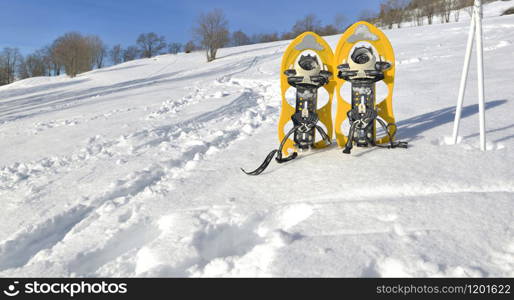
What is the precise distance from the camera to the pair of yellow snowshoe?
3117 mm

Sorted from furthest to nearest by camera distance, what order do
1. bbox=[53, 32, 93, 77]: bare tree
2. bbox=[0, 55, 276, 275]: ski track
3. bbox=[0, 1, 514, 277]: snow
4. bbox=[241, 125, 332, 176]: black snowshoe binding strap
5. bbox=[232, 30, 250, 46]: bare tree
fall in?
bbox=[232, 30, 250, 46]: bare tree → bbox=[53, 32, 93, 77]: bare tree → bbox=[241, 125, 332, 176]: black snowshoe binding strap → bbox=[0, 55, 276, 275]: ski track → bbox=[0, 1, 514, 277]: snow

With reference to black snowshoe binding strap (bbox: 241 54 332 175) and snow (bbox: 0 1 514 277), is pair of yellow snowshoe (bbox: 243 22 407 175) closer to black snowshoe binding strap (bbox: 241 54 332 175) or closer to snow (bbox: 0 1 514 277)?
black snowshoe binding strap (bbox: 241 54 332 175)

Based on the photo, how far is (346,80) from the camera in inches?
125

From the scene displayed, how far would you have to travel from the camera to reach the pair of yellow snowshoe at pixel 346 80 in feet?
10.2

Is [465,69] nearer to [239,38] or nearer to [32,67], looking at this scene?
[239,38]

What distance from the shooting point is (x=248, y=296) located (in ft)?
4.84

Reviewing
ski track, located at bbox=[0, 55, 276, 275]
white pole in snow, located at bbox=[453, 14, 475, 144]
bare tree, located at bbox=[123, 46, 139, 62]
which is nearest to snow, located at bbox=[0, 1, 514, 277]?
ski track, located at bbox=[0, 55, 276, 275]

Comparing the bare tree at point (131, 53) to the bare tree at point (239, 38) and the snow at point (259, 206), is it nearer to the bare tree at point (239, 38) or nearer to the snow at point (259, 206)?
the bare tree at point (239, 38)

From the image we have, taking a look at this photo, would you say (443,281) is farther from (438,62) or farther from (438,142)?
(438,62)

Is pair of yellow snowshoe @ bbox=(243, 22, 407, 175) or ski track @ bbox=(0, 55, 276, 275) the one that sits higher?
pair of yellow snowshoe @ bbox=(243, 22, 407, 175)

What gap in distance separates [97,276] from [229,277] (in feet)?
2.55

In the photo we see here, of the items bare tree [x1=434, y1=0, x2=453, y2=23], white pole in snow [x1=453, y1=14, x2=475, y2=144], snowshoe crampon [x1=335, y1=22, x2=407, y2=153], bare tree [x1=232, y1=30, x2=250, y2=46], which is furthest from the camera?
bare tree [x1=232, y1=30, x2=250, y2=46]

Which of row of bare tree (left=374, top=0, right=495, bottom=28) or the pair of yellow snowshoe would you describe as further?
row of bare tree (left=374, top=0, right=495, bottom=28)

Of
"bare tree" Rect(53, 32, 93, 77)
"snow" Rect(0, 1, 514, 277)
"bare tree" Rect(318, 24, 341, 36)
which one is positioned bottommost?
"snow" Rect(0, 1, 514, 277)
